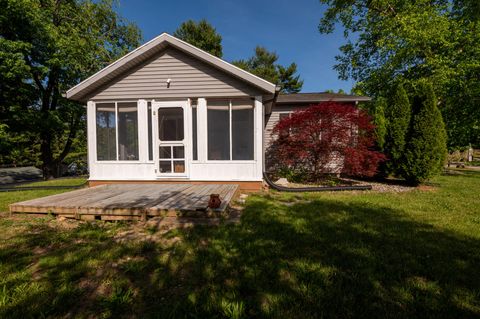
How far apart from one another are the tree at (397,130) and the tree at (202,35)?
67.3ft

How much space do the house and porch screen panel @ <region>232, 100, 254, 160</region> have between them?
31 millimetres

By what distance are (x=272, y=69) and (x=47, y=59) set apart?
83.0 ft

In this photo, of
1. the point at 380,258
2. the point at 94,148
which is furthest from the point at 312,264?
the point at 94,148

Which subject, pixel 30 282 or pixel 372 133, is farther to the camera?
pixel 372 133

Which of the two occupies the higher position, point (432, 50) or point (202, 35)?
point (202, 35)

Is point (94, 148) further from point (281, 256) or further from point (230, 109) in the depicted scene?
point (281, 256)

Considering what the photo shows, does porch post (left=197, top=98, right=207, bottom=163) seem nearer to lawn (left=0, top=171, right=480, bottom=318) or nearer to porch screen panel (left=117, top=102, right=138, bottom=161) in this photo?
porch screen panel (left=117, top=102, right=138, bottom=161)

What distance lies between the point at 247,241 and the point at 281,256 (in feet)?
1.99

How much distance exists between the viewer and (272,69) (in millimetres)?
30922

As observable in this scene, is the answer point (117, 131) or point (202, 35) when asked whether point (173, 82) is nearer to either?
point (117, 131)

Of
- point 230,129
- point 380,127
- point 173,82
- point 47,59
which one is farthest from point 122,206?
point 47,59

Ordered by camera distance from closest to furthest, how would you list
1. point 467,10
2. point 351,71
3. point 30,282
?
point 30,282
point 467,10
point 351,71

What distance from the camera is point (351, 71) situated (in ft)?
57.1

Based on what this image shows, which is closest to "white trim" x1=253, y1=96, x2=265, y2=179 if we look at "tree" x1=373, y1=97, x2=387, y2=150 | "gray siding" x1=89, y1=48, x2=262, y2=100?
"gray siding" x1=89, y1=48, x2=262, y2=100
